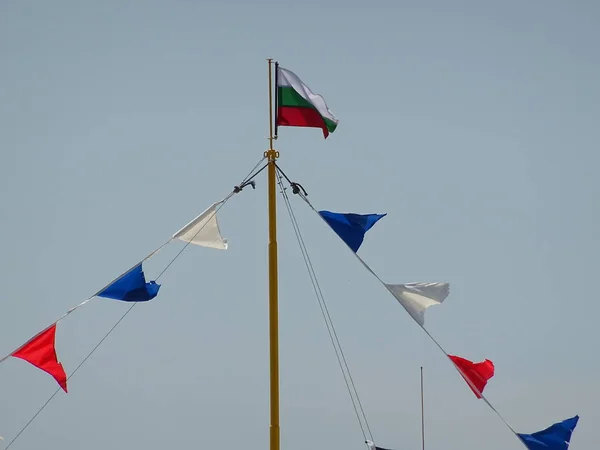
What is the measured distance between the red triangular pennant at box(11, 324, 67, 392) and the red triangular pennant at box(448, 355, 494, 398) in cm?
820

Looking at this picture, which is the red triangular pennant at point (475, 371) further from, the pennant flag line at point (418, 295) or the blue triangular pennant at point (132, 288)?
the blue triangular pennant at point (132, 288)

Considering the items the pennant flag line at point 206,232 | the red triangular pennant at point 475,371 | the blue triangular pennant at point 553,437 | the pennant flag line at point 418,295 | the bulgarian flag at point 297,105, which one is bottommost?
the blue triangular pennant at point 553,437

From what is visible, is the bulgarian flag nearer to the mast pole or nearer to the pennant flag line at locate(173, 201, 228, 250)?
the mast pole

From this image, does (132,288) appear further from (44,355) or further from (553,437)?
(553,437)

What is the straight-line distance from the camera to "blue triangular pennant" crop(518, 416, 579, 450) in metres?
24.1

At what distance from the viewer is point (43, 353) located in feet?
76.9

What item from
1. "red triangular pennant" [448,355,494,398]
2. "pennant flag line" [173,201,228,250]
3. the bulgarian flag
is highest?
the bulgarian flag

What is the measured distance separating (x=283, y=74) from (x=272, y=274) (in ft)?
16.1

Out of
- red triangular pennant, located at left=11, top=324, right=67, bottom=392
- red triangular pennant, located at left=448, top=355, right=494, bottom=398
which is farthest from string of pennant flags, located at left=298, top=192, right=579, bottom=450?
red triangular pennant, located at left=11, top=324, right=67, bottom=392

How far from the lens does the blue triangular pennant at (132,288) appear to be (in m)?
24.2

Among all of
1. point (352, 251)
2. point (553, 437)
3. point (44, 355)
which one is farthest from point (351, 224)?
point (44, 355)

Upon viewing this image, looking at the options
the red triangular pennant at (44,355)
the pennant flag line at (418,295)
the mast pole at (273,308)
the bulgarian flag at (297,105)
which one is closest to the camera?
the mast pole at (273,308)

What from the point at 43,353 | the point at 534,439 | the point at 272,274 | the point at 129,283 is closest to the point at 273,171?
the point at 272,274

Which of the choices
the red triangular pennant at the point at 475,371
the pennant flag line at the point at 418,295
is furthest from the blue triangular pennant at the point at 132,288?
the red triangular pennant at the point at 475,371
